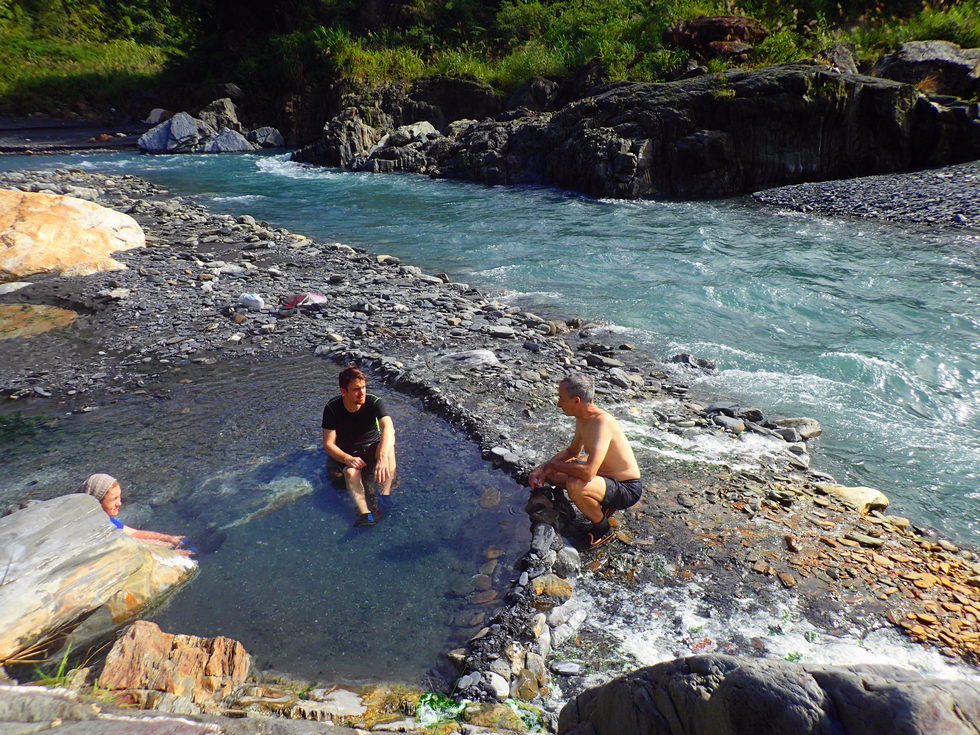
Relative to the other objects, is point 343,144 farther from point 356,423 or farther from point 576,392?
point 576,392

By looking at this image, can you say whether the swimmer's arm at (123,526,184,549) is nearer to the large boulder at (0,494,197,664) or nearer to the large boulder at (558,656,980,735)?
the large boulder at (0,494,197,664)

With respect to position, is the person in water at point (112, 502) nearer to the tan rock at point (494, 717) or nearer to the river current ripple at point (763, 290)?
the tan rock at point (494, 717)

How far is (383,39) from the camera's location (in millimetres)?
35094

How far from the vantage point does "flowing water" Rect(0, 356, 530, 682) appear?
13.8 feet

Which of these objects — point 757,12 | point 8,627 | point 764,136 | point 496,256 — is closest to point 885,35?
point 757,12

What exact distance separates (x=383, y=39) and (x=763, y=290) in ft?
102

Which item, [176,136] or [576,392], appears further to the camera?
[176,136]

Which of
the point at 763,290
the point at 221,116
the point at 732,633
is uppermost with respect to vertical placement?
the point at 221,116

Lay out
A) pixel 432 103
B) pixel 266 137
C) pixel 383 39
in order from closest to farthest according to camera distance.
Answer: pixel 432 103 → pixel 266 137 → pixel 383 39

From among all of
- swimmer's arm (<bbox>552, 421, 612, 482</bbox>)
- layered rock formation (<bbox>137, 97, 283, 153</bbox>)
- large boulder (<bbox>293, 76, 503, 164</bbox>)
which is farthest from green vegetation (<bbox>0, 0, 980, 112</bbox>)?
swimmer's arm (<bbox>552, 421, 612, 482</bbox>)

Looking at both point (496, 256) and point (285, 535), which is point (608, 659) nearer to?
point (285, 535)

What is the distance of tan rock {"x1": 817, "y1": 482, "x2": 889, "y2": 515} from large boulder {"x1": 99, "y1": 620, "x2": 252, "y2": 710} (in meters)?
4.91

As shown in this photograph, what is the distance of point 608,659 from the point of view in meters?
3.91

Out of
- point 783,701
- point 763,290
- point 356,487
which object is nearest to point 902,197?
point 763,290
